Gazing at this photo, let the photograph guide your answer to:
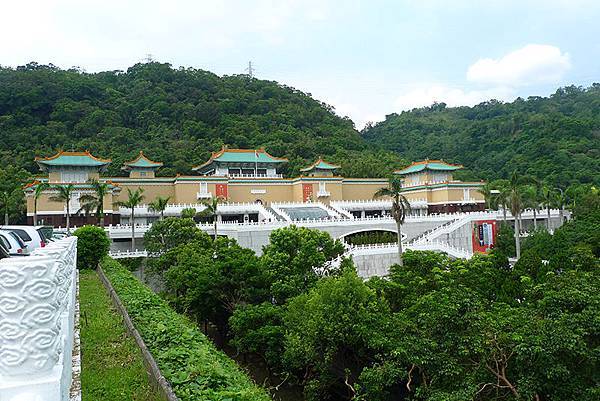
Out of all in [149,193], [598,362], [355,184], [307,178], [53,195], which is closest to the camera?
[598,362]

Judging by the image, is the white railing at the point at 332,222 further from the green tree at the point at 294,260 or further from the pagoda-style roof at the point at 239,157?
the green tree at the point at 294,260

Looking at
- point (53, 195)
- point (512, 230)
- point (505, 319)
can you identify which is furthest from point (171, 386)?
point (512, 230)

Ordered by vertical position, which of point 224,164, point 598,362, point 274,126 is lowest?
point 598,362

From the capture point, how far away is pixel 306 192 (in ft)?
146

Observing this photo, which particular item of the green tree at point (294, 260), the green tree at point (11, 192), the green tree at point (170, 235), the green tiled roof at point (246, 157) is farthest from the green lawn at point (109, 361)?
the green tiled roof at point (246, 157)

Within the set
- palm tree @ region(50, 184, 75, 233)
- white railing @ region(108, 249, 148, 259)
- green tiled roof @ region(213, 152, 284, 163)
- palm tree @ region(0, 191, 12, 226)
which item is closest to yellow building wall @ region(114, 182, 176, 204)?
green tiled roof @ region(213, 152, 284, 163)

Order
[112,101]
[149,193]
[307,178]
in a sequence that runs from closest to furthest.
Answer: [149,193], [307,178], [112,101]

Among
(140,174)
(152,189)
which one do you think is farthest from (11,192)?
(152,189)

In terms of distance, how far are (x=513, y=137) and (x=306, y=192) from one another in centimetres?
4387

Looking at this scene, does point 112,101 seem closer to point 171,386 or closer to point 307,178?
point 307,178

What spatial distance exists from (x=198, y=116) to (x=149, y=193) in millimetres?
33608

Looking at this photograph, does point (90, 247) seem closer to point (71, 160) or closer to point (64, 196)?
point (64, 196)

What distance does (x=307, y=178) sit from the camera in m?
44.4

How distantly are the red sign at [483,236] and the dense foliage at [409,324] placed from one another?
45.1 feet
